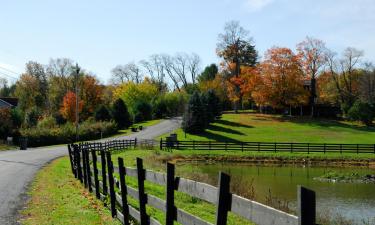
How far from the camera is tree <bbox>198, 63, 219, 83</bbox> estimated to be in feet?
438

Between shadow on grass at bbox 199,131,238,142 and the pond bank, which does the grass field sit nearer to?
shadow on grass at bbox 199,131,238,142

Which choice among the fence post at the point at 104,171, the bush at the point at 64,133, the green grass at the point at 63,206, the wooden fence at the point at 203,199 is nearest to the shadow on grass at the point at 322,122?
the bush at the point at 64,133

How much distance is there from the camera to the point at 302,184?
33625 mm

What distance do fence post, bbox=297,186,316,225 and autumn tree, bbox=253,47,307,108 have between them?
288ft

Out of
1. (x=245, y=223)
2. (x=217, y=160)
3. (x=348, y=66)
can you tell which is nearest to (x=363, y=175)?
(x=217, y=160)

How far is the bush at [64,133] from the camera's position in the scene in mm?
66756

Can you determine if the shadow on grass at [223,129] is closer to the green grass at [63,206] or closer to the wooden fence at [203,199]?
the green grass at [63,206]

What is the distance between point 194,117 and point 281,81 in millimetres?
25193

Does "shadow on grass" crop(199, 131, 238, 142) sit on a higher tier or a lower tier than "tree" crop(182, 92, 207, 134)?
lower

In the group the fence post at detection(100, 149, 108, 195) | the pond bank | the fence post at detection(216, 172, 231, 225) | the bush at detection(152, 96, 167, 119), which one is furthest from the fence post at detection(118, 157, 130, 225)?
the bush at detection(152, 96, 167, 119)

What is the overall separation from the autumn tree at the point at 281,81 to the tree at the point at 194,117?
2033 centimetres

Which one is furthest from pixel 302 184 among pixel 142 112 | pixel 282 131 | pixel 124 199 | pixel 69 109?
pixel 142 112

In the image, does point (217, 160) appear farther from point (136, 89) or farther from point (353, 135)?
point (136, 89)

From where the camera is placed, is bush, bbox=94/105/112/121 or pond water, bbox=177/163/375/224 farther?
bush, bbox=94/105/112/121
